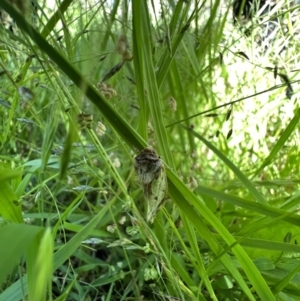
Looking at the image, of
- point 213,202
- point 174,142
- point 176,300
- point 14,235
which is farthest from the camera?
point 174,142

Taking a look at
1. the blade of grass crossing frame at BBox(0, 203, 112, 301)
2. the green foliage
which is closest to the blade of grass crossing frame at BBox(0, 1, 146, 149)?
the green foliage

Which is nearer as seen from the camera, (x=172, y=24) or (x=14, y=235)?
(x=14, y=235)

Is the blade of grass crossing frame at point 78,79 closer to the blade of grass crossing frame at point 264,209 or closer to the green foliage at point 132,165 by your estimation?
the green foliage at point 132,165

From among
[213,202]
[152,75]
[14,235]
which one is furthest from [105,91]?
[213,202]

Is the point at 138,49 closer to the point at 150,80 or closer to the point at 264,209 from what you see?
the point at 150,80

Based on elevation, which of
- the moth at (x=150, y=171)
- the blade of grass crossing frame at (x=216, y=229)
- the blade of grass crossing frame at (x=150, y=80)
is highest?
the blade of grass crossing frame at (x=150, y=80)

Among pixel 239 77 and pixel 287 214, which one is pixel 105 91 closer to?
pixel 287 214

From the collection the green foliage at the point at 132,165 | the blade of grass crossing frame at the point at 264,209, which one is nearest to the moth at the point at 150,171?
the green foliage at the point at 132,165

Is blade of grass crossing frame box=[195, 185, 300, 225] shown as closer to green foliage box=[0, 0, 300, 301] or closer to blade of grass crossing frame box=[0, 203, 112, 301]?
green foliage box=[0, 0, 300, 301]

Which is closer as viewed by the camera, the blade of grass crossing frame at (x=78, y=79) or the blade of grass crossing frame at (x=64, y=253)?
the blade of grass crossing frame at (x=78, y=79)
